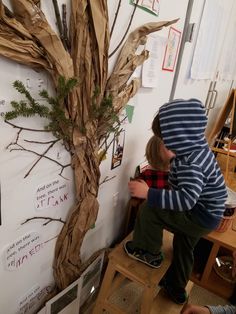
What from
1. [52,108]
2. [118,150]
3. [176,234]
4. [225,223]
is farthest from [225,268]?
[52,108]

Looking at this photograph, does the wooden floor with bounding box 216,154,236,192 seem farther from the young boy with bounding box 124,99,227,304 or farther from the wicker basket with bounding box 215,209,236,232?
the young boy with bounding box 124,99,227,304

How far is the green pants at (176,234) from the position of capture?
110 cm

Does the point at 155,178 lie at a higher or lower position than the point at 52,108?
lower

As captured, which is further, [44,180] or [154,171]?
[154,171]

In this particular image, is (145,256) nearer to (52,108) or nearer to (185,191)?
(185,191)

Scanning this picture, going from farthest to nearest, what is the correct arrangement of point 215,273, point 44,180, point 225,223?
point 215,273 → point 225,223 → point 44,180

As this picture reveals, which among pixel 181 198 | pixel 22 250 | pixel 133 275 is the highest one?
pixel 181 198

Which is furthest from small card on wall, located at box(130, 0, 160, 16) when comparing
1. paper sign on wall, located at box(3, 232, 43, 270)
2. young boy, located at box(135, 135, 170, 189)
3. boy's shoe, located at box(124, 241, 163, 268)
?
boy's shoe, located at box(124, 241, 163, 268)

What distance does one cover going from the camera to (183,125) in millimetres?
926

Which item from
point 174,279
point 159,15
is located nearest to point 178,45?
point 159,15

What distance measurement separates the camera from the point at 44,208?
2.99ft

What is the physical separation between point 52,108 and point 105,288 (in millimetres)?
923

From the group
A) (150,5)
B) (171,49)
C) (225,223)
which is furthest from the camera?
(225,223)

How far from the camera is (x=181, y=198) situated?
948mm
